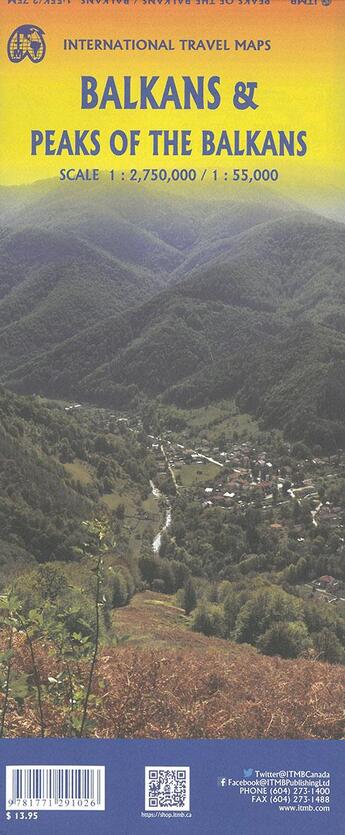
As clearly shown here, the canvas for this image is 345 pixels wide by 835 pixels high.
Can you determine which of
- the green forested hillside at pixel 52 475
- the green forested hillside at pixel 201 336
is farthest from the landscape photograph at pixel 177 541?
the green forested hillside at pixel 201 336

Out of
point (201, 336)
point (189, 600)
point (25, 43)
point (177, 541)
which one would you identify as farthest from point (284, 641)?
point (201, 336)

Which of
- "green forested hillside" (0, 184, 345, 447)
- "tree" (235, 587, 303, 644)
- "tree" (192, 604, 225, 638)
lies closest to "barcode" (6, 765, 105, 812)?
"tree" (235, 587, 303, 644)

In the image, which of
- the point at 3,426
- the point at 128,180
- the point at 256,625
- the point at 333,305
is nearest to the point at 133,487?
the point at 3,426

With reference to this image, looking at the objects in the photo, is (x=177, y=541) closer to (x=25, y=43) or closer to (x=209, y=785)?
(x=209, y=785)

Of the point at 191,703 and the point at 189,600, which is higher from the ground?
the point at 191,703

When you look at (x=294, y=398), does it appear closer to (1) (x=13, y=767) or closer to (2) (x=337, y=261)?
(1) (x=13, y=767)

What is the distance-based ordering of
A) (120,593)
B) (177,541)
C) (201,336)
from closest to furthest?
(120,593) → (177,541) → (201,336)
